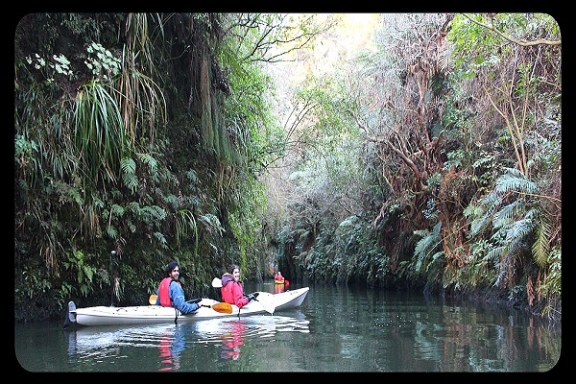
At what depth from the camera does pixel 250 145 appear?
1487 cm

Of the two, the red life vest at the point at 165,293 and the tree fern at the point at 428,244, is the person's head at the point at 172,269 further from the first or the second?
the tree fern at the point at 428,244

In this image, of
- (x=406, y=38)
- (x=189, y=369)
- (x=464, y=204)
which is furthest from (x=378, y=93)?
(x=189, y=369)

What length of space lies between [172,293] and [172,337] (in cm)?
161

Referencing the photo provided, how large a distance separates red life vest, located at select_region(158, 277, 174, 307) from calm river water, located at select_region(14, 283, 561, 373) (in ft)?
1.59

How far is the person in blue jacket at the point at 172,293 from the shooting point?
9828 millimetres

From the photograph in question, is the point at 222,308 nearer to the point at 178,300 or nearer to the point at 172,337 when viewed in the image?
the point at 178,300

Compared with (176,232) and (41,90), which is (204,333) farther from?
(41,90)

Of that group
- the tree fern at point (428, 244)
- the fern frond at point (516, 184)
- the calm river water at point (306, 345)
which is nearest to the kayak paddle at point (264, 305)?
the calm river water at point (306, 345)

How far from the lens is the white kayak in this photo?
8.67 m

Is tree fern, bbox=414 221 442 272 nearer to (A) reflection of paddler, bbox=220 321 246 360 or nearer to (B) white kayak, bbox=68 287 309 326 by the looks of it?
(B) white kayak, bbox=68 287 309 326

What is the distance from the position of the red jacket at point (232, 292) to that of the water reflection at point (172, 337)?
414 millimetres

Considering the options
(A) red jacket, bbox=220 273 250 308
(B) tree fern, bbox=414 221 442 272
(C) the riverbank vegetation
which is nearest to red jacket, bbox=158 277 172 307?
(C) the riverbank vegetation

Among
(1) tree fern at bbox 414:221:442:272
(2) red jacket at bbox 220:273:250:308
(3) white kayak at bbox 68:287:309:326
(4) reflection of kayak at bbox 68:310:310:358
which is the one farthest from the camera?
(1) tree fern at bbox 414:221:442:272

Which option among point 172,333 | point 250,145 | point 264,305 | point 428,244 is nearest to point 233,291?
point 264,305
